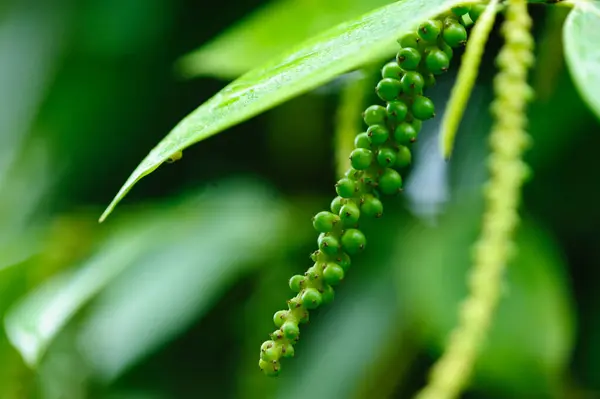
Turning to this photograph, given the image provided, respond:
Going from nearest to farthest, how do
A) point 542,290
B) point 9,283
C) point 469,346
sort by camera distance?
point 469,346
point 542,290
point 9,283

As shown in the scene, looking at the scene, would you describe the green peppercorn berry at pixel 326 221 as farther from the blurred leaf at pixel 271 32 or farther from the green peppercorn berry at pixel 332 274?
the blurred leaf at pixel 271 32

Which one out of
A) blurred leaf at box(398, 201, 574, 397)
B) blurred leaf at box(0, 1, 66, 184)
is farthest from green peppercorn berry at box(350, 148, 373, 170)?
blurred leaf at box(0, 1, 66, 184)

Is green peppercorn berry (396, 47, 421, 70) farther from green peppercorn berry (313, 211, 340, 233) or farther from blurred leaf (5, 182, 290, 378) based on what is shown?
blurred leaf (5, 182, 290, 378)

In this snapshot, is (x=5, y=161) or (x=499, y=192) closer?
(x=499, y=192)

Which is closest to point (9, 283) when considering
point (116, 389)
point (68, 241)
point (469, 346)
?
point (68, 241)

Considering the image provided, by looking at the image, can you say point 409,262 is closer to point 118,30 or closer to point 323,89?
point 323,89

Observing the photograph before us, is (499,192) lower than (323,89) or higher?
higher
